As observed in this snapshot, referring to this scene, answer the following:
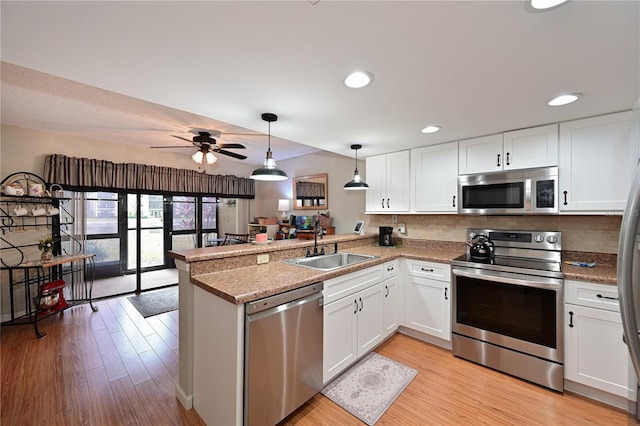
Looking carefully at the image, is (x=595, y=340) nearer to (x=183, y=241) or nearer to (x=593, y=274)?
(x=593, y=274)

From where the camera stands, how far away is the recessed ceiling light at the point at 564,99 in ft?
5.84

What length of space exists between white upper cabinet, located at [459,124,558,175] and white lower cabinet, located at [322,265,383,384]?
159 cm

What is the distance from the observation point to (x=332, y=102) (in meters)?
1.94

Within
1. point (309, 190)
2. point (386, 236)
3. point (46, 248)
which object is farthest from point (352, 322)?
point (46, 248)

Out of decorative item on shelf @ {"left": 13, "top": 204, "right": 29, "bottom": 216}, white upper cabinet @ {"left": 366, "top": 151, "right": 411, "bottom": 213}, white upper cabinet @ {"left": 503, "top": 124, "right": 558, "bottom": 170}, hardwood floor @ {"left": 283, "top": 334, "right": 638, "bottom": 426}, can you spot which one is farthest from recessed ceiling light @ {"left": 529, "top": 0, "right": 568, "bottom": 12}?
decorative item on shelf @ {"left": 13, "top": 204, "right": 29, "bottom": 216}

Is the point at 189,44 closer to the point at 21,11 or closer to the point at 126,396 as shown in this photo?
the point at 21,11

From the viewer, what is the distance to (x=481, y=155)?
2.71 meters

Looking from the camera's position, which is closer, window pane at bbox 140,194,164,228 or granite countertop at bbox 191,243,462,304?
granite countertop at bbox 191,243,462,304

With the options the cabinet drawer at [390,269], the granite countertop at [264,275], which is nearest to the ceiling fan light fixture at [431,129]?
the granite countertop at [264,275]

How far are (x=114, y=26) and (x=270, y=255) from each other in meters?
1.82

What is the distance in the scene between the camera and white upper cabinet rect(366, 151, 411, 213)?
3.27m

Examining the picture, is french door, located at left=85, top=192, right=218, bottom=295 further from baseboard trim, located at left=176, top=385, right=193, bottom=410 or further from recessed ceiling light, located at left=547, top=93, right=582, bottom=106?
recessed ceiling light, located at left=547, top=93, right=582, bottom=106

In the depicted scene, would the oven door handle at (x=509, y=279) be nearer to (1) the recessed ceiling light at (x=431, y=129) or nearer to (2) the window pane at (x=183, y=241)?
(1) the recessed ceiling light at (x=431, y=129)

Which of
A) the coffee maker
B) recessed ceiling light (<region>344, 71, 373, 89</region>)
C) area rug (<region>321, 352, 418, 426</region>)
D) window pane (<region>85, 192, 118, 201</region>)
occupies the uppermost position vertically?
recessed ceiling light (<region>344, 71, 373, 89</region>)
